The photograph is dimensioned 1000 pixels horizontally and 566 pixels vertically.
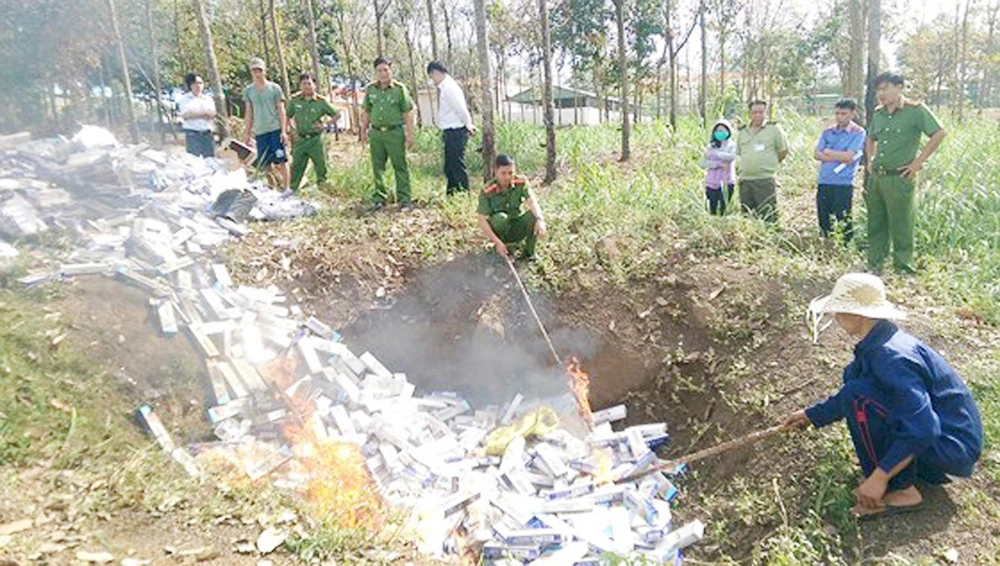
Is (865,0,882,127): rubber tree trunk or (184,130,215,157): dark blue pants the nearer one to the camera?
(865,0,882,127): rubber tree trunk

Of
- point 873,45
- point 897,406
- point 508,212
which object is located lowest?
point 897,406

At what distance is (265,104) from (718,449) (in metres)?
6.98

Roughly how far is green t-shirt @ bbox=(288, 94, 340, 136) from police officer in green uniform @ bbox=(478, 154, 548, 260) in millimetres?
2999

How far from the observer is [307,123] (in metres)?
8.27

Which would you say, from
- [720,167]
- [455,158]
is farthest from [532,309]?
[455,158]

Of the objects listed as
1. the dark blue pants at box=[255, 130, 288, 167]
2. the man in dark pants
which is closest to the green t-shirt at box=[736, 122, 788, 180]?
the man in dark pants

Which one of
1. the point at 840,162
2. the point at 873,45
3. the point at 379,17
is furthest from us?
the point at 379,17

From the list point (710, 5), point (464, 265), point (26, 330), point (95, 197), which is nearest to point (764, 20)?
point (710, 5)

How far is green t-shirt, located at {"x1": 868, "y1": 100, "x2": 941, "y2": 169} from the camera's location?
5603 mm

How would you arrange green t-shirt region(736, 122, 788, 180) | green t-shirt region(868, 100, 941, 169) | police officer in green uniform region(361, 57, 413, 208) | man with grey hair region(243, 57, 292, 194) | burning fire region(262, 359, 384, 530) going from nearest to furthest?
burning fire region(262, 359, 384, 530) < green t-shirt region(868, 100, 941, 169) < green t-shirt region(736, 122, 788, 180) < police officer in green uniform region(361, 57, 413, 208) < man with grey hair region(243, 57, 292, 194)

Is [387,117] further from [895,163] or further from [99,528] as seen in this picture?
[99,528]

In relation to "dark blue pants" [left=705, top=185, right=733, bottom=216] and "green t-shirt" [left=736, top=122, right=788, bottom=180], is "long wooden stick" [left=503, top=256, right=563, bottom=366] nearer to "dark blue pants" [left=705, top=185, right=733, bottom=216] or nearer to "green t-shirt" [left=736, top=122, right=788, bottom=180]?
"dark blue pants" [left=705, top=185, right=733, bottom=216]

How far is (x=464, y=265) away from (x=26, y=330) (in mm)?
3688

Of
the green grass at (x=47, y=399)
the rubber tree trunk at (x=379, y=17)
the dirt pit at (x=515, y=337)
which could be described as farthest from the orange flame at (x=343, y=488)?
the rubber tree trunk at (x=379, y=17)
